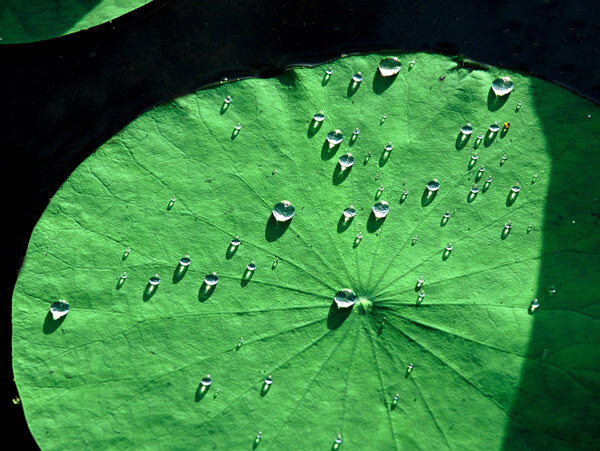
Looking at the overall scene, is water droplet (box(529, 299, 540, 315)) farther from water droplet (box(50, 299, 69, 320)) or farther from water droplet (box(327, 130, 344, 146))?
water droplet (box(50, 299, 69, 320))

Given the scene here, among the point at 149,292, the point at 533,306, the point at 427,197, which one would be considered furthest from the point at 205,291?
the point at 533,306

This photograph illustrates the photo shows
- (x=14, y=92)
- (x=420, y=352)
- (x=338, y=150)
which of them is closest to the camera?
(x=420, y=352)

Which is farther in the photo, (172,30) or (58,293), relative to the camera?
(172,30)

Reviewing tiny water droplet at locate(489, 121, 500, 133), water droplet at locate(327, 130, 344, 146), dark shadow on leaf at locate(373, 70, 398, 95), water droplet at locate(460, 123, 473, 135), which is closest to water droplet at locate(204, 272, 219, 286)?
water droplet at locate(327, 130, 344, 146)

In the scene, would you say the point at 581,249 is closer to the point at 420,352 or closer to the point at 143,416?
the point at 420,352

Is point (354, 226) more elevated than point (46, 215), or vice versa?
point (354, 226)

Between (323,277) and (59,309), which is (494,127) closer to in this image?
(323,277)

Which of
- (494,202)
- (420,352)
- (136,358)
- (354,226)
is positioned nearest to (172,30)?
(354,226)
